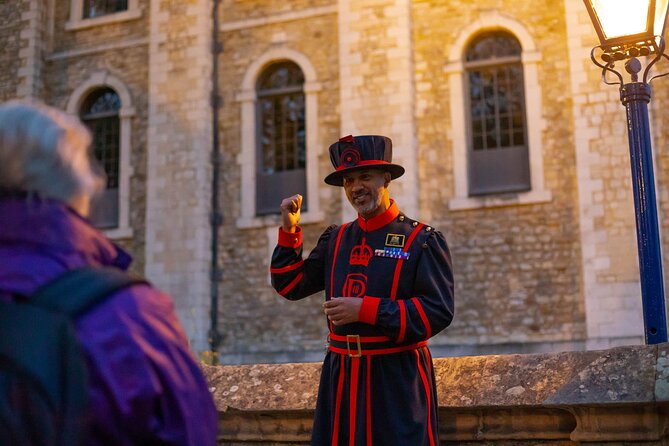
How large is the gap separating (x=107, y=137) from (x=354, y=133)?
16.0 ft

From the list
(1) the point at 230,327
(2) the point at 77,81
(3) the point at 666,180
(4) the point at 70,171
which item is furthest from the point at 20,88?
(4) the point at 70,171

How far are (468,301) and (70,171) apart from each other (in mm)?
11479

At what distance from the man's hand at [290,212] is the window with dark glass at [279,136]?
1060cm

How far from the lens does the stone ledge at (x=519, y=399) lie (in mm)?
3020

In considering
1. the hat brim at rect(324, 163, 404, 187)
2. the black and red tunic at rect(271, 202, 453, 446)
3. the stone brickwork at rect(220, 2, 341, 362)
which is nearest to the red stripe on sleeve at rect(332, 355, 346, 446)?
the black and red tunic at rect(271, 202, 453, 446)

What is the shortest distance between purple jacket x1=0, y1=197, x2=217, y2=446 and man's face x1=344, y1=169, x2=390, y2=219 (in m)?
1.94

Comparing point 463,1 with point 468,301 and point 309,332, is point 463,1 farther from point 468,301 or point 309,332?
point 309,332

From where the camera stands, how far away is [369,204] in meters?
3.57

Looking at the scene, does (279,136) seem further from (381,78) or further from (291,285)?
(291,285)

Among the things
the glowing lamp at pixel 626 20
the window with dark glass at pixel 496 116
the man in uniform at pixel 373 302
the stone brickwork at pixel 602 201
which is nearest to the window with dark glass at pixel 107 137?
the window with dark glass at pixel 496 116

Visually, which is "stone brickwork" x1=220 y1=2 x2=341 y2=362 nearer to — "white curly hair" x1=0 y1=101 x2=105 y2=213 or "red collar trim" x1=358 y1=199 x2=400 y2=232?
"red collar trim" x1=358 y1=199 x2=400 y2=232

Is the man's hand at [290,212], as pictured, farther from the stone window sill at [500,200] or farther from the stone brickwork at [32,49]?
the stone brickwork at [32,49]

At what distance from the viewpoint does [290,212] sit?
3592 millimetres

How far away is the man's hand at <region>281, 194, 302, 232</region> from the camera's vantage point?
3570 millimetres
